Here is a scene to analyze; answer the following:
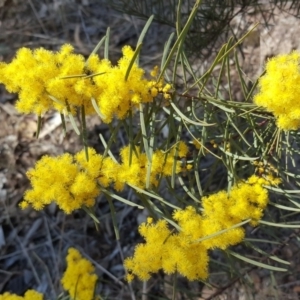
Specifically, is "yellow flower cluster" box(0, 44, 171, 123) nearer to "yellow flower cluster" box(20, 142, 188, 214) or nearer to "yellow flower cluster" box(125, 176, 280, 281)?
"yellow flower cluster" box(20, 142, 188, 214)

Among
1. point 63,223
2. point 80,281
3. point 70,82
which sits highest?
point 70,82

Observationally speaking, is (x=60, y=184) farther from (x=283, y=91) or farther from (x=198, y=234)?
(x=283, y=91)

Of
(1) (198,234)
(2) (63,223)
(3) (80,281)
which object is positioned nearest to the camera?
(1) (198,234)

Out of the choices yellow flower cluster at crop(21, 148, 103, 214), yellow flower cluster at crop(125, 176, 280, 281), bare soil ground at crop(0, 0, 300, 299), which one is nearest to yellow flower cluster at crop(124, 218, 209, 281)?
yellow flower cluster at crop(125, 176, 280, 281)

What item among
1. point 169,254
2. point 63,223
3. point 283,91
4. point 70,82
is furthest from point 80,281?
point 63,223

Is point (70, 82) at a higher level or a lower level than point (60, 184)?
higher

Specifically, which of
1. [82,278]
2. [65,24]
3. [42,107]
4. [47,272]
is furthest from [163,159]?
[65,24]
